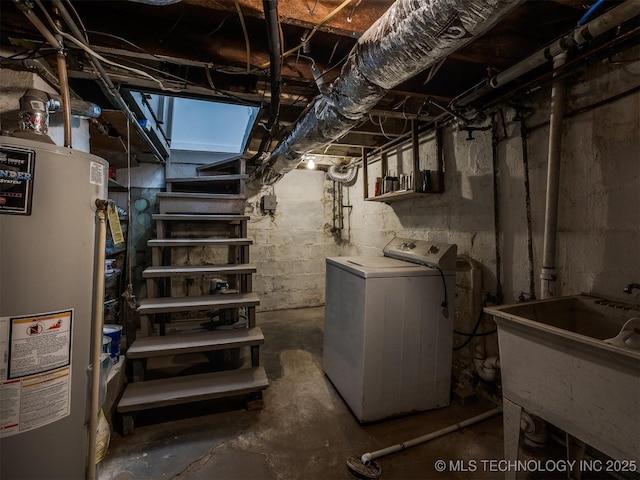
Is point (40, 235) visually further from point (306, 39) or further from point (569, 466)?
point (569, 466)

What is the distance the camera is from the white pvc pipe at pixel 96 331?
100 centimetres

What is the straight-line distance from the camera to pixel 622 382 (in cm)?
91

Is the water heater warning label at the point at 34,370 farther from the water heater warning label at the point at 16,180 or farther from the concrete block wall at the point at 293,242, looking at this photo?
the concrete block wall at the point at 293,242

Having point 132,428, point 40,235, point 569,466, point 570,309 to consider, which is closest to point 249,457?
point 132,428

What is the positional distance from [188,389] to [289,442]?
762 mm

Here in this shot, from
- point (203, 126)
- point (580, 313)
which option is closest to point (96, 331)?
point (580, 313)

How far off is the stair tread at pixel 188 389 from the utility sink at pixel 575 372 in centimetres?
153

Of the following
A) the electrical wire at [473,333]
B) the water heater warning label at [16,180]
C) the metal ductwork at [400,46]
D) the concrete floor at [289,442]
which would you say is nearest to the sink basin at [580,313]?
the electrical wire at [473,333]

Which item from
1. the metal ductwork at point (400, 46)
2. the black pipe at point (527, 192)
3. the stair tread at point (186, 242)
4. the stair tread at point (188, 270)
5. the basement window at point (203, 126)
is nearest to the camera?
the metal ductwork at point (400, 46)

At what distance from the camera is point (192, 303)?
2.25 meters

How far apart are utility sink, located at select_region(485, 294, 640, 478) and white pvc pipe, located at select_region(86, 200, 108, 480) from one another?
1.57m


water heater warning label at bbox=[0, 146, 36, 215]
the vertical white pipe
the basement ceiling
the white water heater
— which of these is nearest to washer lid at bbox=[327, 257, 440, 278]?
the vertical white pipe

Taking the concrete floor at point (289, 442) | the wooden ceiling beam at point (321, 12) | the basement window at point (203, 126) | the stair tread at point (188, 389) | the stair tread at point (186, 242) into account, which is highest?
the basement window at point (203, 126)

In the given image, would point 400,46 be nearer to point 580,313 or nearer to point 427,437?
point 580,313
